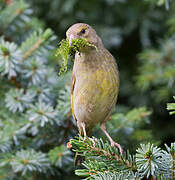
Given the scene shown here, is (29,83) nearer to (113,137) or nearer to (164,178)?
(113,137)

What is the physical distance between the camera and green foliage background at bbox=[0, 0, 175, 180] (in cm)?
260

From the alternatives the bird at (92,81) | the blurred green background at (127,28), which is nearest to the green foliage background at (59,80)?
the blurred green background at (127,28)

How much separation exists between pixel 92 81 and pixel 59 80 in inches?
29.2

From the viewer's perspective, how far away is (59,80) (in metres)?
3.11

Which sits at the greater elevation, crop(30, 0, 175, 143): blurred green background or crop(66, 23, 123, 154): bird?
crop(30, 0, 175, 143): blurred green background

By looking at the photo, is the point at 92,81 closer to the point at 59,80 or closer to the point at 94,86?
the point at 94,86

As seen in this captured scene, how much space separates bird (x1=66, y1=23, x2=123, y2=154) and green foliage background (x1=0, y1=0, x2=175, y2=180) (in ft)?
0.69

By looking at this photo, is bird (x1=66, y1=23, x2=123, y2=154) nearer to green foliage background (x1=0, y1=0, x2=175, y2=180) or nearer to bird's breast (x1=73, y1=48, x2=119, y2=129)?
bird's breast (x1=73, y1=48, x2=119, y2=129)

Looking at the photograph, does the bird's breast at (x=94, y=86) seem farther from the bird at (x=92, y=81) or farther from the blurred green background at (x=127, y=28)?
the blurred green background at (x=127, y=28)

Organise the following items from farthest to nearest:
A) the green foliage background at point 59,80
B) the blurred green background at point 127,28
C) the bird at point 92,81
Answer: the blurred green background at point 127,28 → the green foliage background at point 59,80 → the bird at point 92,81

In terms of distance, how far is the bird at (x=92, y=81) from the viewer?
2.43 meters

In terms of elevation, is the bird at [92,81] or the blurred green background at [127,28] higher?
the blurred green background at [127,28]

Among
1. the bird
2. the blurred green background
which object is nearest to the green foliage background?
the blurred green background

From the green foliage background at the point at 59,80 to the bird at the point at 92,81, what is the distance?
210 mm
